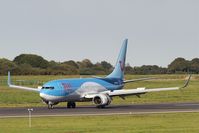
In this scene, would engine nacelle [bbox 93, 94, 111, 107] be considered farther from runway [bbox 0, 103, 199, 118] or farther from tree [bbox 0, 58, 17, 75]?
tree [bbox 0, 58, 17, 75]

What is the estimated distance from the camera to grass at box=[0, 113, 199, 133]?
3603cm

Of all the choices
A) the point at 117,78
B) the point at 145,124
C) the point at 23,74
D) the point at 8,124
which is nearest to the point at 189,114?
the point at 145,124

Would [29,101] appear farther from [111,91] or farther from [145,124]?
[145,124]

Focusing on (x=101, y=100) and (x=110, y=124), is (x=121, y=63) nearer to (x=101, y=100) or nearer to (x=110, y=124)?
(x=101, y=100)

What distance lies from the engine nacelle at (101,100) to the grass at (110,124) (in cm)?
1410

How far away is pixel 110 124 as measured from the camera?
4009cm

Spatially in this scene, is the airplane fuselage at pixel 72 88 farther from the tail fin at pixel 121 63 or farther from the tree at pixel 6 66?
the tree at pixel 6 66

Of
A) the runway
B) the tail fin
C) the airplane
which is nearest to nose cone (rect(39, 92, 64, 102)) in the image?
the airplane

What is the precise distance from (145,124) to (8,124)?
796 centimetres

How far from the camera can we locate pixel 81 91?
63688 millimetres

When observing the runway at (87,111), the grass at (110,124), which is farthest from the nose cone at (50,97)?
the grass at (110,124)

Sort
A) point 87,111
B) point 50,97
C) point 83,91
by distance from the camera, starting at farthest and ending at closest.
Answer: point 83,91
point 50,97
point 87,111

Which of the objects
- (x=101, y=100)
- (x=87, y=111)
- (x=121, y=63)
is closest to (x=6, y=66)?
(x=121, y=63)

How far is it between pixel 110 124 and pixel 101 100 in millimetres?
22069
